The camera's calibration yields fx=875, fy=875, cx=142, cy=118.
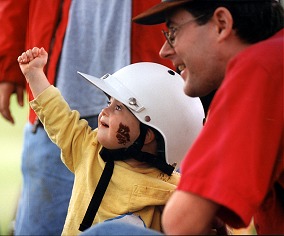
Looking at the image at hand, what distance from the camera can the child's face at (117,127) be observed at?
3869mm

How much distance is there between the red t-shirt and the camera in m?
2.51

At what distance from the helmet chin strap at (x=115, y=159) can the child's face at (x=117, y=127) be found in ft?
0.09

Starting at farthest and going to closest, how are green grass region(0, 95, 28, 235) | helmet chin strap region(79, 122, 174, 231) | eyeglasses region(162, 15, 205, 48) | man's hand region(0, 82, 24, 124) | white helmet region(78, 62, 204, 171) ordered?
green grass region(0, 95, 28, 235)
man's hand region(0, 82, 24, 124)
white helmet region(78, 62, 204, 171)
helmet chin strap region(79, 122, 174, 231)
eyeglasses region(162, 15, 205, 48)

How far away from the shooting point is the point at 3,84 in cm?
455

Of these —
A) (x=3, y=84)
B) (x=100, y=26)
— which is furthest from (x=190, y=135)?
(x=3, y=84)

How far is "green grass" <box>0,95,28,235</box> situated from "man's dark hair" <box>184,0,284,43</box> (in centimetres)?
312

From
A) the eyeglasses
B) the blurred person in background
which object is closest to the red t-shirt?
the eyeglasses

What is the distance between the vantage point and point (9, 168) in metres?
10.8

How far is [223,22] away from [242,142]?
59cm

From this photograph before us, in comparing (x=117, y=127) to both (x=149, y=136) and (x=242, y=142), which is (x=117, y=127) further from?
(x=242, y=142)

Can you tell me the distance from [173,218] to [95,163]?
1.37m

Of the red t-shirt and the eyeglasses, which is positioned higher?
the eyeglasses

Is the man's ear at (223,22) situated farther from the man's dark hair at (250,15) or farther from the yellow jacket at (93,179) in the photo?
the yellow jacket at (93,179)

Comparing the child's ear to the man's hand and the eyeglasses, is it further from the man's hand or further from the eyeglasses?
the man's hand
